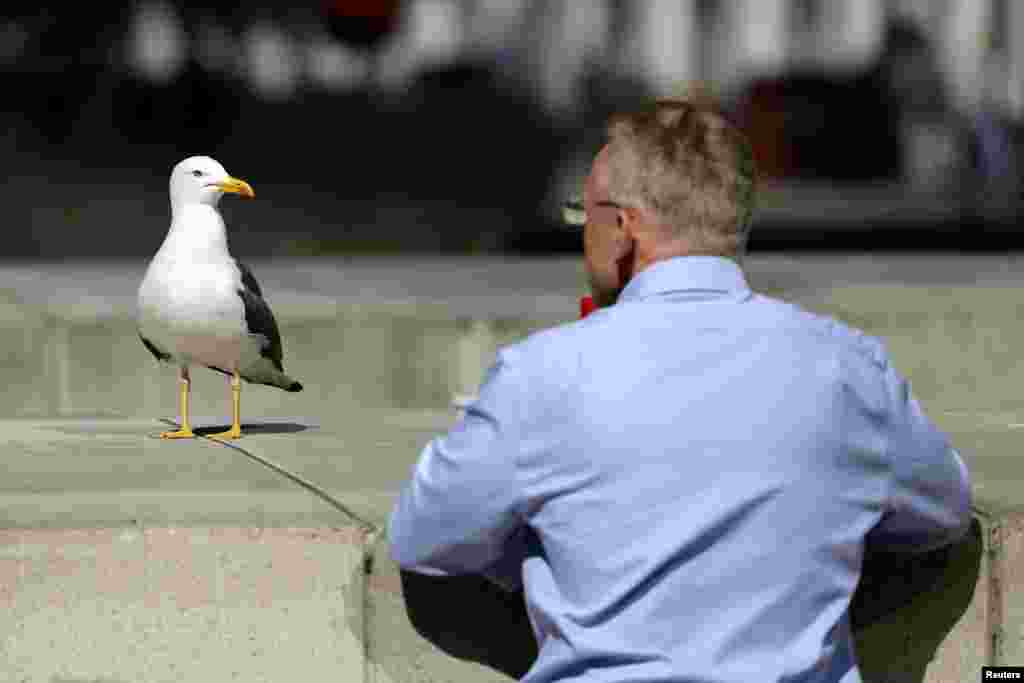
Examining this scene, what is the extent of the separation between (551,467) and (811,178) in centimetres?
1460

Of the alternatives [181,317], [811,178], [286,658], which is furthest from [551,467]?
[811,178]

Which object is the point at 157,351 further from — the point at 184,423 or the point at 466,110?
the point at 466,110

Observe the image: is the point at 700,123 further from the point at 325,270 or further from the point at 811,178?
the point at 811,178

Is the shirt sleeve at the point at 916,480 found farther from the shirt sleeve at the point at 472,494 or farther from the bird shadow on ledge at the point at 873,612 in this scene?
the shirt sleeve at the point at 472,494

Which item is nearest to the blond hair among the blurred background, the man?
the man

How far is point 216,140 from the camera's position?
19.5 meters

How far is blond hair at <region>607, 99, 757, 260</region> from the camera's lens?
2.87 metres

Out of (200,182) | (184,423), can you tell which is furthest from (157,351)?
(200,182)

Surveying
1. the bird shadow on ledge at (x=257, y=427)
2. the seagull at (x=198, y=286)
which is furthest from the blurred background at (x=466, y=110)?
the seagull at (x=198, y=286)

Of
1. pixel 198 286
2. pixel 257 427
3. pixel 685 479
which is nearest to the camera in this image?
pixel 685 479

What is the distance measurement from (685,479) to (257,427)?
2086mm

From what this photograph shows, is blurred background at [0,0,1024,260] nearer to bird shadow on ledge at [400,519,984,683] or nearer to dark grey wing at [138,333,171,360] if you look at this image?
dark grey wing at [138,333,171,360]

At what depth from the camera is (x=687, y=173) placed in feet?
9.42

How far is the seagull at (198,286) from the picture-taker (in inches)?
163
